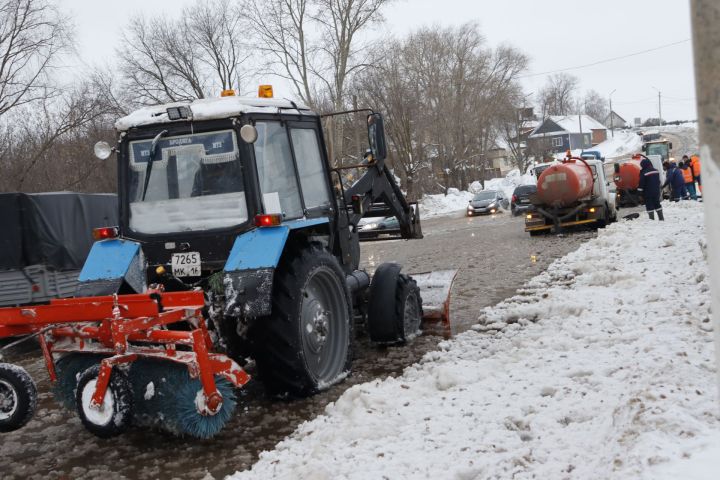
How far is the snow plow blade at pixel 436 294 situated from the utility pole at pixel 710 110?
6525 millimetres

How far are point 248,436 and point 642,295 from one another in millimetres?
4808

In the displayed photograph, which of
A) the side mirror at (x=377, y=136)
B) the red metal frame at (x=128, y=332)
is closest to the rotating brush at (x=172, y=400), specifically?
the red metal frame at (x=128, y=332)

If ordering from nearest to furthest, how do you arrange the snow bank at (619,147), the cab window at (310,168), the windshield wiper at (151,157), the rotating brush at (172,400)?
the rotating brush at (172,400) < the windshield wiper at (151,157) < the cab window at (310,168) < the snow bank at (619,147)

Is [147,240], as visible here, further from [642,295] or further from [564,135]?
[564,135]

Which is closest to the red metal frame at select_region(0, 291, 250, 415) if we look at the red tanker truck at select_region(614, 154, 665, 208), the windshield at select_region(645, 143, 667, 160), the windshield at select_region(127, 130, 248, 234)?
the windshield at select_region(127, 130, 248, 234)

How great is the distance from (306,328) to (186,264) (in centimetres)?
121

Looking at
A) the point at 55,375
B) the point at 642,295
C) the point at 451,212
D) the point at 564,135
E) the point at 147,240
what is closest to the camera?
the point at 55,375

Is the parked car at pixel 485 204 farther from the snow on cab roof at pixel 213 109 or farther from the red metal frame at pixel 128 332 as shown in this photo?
the red metal frame at pixel 128 332

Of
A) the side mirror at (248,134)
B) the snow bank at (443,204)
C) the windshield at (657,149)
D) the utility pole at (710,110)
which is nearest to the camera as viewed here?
the utility pole at (710,110)

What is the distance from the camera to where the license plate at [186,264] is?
5801 millimetres

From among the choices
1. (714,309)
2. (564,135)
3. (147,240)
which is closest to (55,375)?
(147,240)

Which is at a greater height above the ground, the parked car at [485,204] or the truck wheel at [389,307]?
the truck wheel at [389,307]

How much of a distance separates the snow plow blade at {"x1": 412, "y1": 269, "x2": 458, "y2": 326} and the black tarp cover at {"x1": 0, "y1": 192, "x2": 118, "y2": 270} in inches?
252

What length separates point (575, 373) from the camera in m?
4.88
